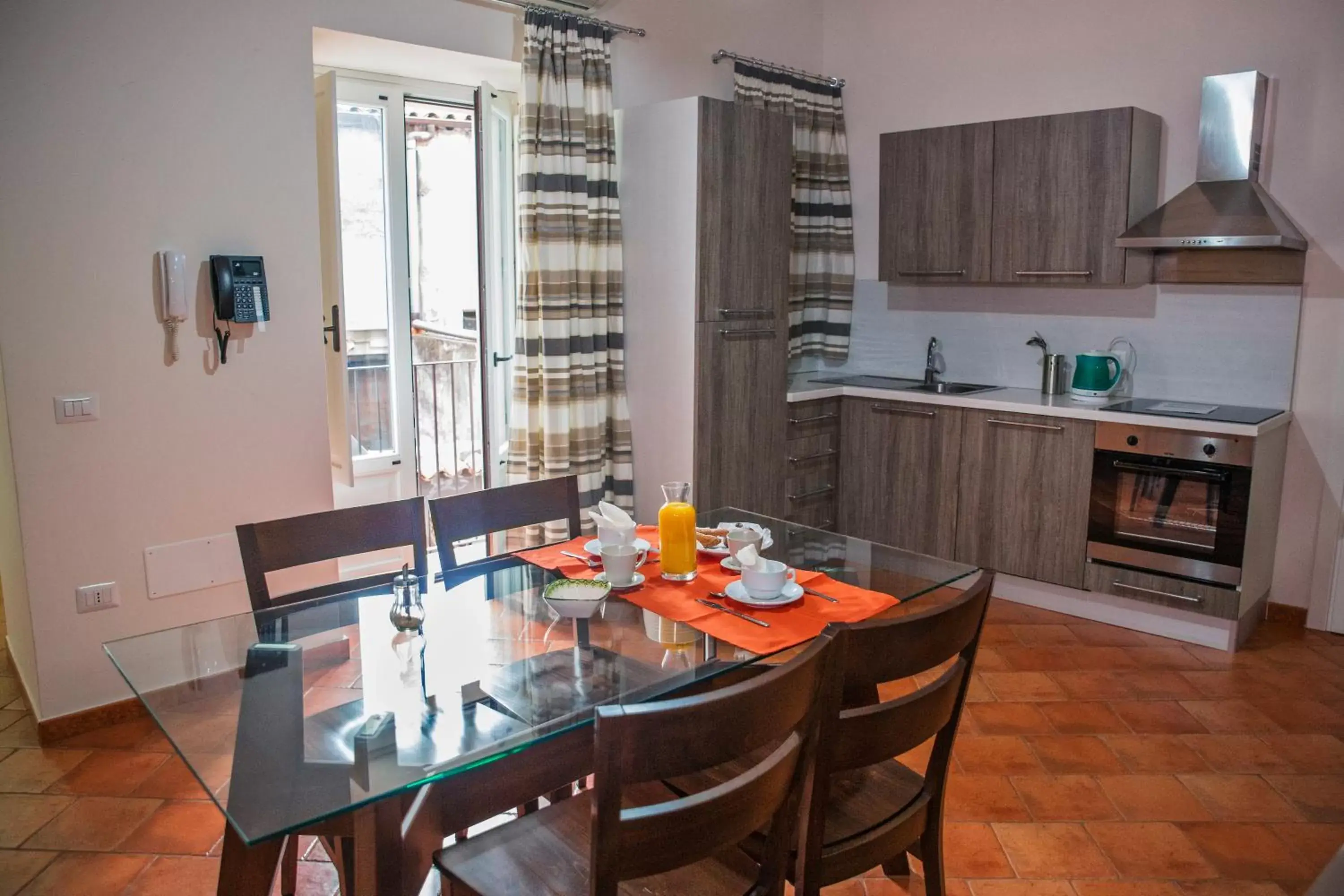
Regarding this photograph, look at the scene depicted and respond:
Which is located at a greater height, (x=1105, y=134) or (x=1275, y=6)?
(x=1275, y=6)

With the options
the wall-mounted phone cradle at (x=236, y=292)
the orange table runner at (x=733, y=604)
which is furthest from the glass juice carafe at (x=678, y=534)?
the wall-mounted phone cradle at (x=236, y=292)

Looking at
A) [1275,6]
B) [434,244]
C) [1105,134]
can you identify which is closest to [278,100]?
[434,244]

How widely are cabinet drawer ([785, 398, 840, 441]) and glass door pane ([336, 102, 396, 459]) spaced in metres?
1.87

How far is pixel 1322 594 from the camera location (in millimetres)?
4145

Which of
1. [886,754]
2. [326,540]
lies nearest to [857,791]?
[886,754]

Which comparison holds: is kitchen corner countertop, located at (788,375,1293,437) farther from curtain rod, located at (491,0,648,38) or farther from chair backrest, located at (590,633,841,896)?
chair backrest, located at (590,633,841,896)

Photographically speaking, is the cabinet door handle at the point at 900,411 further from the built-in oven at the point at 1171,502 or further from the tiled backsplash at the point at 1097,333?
the built-in oven at the point at 1171,502

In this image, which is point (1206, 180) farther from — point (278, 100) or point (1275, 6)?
point (278, 100)

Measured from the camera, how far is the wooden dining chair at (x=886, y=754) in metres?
1.68

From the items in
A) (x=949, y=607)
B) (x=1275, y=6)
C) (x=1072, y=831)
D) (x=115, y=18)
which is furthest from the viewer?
(x=1275, y=6)

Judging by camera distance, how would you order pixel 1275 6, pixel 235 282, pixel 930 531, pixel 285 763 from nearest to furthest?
1. pixel 285 763
2. pixel 235 282
3. pixel 1275 6
4. pixel 930 531

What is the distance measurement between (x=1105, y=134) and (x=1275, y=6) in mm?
802

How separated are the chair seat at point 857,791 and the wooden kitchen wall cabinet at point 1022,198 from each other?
2.94 metres

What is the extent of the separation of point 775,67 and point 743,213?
120cm
